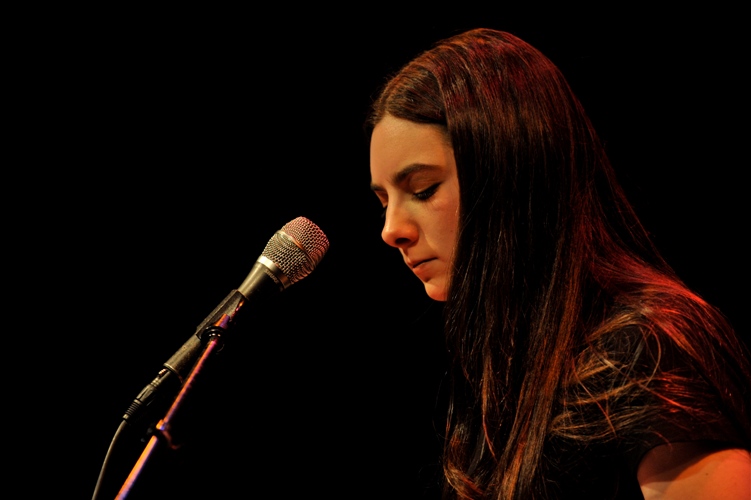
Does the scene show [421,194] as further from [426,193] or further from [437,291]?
[437,291]

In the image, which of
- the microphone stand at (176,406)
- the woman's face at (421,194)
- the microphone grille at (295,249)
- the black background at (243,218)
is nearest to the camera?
the microphone stand at (176,406)

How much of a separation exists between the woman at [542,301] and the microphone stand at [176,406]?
0.50 metres

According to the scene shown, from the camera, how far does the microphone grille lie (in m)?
1.16

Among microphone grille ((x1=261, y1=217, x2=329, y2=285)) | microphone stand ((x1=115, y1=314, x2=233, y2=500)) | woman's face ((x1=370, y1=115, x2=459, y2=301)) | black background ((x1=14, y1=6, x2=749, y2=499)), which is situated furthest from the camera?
black background ((x1=14, y1=6, x2=749, y2=499))

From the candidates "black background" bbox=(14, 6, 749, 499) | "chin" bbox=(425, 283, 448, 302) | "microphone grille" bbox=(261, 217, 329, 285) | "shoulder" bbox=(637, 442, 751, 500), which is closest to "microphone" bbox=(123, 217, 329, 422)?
"microphone grille" bbox=(261, 217, 329, 285)

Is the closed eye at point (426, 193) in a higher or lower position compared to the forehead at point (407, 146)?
lower

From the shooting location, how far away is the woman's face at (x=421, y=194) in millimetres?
1346

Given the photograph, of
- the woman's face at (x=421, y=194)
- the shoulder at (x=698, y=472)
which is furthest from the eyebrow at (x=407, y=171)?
the shoulder at (x=698, y=472)

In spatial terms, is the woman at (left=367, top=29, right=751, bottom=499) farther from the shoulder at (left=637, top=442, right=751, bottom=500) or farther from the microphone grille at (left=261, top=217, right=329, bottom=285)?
the microphone grille at (left=261, top=217, right=329, bottom=285)

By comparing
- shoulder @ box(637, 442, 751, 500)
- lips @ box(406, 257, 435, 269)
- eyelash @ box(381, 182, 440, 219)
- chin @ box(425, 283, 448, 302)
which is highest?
eyelash @ box(381, 182, 440, 219)

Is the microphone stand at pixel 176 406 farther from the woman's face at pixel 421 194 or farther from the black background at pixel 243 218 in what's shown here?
the black background at pixel 243 218

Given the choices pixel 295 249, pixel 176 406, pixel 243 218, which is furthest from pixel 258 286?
pixel 243 218

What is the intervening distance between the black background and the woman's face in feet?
2.48

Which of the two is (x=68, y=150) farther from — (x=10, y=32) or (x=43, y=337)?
(x=43, y=337)
